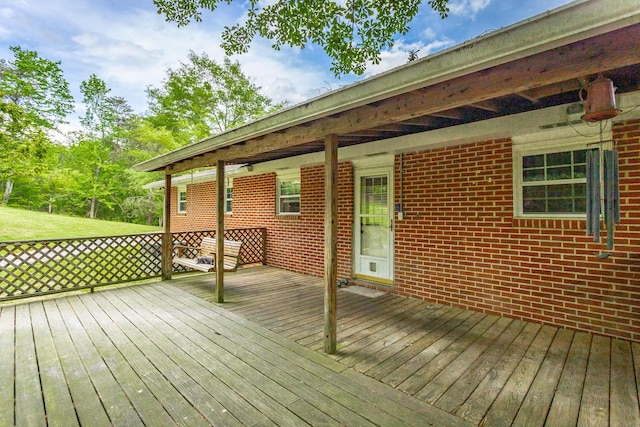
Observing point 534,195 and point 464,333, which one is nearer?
point 464,333

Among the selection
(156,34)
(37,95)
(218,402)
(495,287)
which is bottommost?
(218,402)

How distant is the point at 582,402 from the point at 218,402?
2.69 m

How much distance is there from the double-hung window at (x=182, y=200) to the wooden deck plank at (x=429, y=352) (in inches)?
419

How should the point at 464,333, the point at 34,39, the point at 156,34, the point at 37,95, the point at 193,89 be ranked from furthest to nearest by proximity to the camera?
the point at 193,89 → the point at 37,95 → the point at 34,39 → the point at 156,34 → the point at 464,333

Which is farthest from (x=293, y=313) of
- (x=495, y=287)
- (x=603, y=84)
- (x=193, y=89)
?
(x=193, y=89)

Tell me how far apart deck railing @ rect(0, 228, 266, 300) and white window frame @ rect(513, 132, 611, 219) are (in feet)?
18.4

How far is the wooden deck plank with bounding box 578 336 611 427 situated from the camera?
6.52ft

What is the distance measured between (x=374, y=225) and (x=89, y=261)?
5820 mm

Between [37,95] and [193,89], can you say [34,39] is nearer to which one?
[37,95]

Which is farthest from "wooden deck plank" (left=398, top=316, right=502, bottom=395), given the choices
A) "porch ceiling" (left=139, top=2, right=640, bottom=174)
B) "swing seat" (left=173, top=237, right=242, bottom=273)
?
"swing seat" (left=173, top=237, right=242, bottom=273)

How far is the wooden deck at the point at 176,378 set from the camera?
203 centimetres

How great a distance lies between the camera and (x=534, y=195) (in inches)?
150

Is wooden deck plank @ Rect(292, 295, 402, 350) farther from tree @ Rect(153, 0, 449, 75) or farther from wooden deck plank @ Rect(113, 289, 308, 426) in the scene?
tree @ Rect(153, 0, 449, 75)

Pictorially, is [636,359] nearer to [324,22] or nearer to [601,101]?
[601,101]
